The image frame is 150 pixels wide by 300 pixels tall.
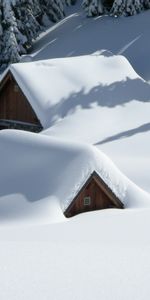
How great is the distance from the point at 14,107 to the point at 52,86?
2262 millimetres

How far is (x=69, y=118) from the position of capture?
26.7m

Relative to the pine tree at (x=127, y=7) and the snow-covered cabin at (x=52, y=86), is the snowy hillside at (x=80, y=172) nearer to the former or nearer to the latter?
the snow-covered cabin at (x=52, y=86)

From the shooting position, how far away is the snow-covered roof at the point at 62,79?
27.2m

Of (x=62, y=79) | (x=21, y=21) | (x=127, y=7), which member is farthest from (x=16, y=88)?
(x=127, y=7)

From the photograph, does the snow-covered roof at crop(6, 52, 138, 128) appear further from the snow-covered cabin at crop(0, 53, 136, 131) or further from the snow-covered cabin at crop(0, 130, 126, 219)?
the snow-covered cabin at crop(0, 130, 126, 219)

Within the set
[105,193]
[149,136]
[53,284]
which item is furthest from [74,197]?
[149,136]

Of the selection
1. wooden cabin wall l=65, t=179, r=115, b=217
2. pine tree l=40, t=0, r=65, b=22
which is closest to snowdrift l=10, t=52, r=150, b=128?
wooden cabin wall l=65, t=179, r=115, b=217

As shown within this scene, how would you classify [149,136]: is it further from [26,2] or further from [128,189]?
[26,2]

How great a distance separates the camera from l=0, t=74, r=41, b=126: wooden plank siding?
28281mm

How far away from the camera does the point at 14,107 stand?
96.0ft

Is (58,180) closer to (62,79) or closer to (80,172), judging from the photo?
(80,172)

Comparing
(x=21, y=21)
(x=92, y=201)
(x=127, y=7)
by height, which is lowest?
(x=127, y=7)

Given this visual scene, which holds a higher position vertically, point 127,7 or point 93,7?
point 127,7

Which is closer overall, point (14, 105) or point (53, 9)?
point (14, 105)
